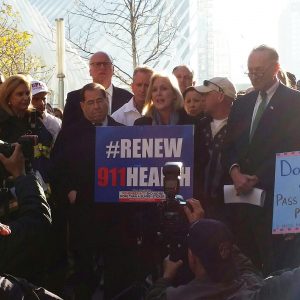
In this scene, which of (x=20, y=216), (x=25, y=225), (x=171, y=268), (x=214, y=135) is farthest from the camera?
(x=214, y=135)

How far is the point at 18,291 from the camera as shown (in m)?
3.08

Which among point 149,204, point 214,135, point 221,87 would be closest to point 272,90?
point 214,135

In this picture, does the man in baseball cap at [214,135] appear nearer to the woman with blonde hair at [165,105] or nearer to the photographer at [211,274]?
the woman with blonde hair at [165,105]

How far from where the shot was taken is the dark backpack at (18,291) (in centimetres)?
301

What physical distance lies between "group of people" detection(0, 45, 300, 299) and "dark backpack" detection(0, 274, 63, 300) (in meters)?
1.12

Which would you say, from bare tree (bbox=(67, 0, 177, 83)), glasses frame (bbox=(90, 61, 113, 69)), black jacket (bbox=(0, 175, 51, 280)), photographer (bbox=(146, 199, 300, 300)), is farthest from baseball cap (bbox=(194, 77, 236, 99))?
bare tree (bbox=(67, 0, 177, 83))

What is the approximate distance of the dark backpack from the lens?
3.01 m

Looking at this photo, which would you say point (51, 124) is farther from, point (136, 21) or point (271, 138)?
point (136, 21)

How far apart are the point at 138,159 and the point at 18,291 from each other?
238 centimetres

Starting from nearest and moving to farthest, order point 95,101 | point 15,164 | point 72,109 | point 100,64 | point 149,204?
point 15,164, point 149,204, point 95,101, point 72,109, point 100,64

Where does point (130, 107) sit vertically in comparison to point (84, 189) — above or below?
above

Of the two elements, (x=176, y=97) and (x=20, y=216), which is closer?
(x=20, y=216)

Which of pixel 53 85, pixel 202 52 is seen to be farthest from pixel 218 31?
pixel 53 85

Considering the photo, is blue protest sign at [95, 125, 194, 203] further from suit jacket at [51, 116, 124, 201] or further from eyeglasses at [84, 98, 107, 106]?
eyeglasses at [84, 98, 107, 106]
